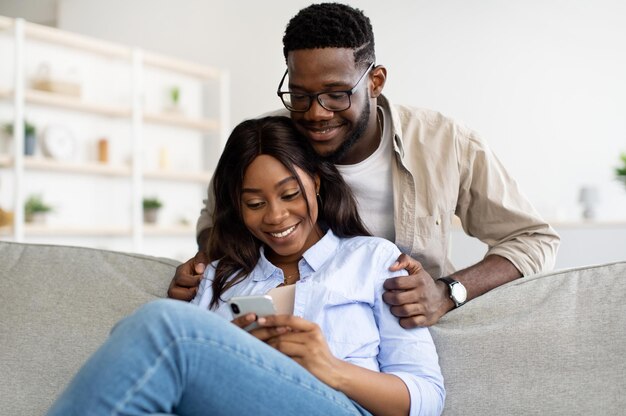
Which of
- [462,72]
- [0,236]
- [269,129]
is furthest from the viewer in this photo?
[462,72]

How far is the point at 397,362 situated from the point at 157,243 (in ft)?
18.2

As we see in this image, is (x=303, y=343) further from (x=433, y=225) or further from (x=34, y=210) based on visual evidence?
(x=34, y=210)

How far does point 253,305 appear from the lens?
1431 millimetres

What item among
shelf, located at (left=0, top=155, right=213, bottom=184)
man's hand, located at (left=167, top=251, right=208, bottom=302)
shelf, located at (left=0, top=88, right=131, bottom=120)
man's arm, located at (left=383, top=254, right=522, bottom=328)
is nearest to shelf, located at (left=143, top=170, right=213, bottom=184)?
shelf, located at (left=0, top=155, right=213, bottom=184)

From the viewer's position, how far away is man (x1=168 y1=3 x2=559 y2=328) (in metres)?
1.86

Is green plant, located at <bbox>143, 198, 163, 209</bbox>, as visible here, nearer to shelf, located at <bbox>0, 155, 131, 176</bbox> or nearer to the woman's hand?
shelf, located at <bbox>0, 155, 131, 176</bbox>

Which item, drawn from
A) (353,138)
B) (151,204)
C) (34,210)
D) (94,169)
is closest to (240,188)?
(353,138)

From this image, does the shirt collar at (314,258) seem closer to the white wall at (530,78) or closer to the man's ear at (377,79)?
the man's ear at (377,79)

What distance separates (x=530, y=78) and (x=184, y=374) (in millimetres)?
5252

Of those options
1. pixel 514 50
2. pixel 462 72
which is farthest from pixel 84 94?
pixel 514 50

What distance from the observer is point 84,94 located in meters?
6.31

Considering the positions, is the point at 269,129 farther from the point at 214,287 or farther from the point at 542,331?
the point at 542,331

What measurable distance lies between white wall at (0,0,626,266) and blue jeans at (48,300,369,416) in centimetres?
433

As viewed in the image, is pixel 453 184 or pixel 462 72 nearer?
pixel 453 184
